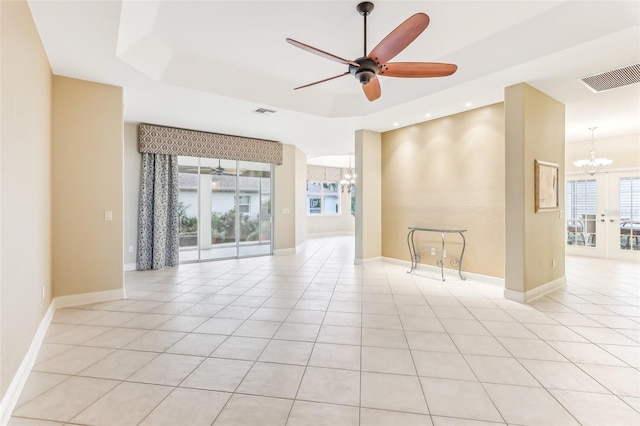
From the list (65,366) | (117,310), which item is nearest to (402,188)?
(117,310)

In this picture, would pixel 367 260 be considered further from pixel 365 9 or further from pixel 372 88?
pixel 365 9

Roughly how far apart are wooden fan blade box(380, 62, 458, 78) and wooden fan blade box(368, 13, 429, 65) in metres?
0.15

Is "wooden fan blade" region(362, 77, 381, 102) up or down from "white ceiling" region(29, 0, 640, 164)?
down

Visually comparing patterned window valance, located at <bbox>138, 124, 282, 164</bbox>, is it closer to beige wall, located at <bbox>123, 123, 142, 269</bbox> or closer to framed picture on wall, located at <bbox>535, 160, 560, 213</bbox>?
beige wall, located at <bbox>123, 123, 142, 269</bbox>

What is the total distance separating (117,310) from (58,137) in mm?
2209

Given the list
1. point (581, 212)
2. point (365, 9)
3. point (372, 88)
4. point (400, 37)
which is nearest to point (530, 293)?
point (372, 88)

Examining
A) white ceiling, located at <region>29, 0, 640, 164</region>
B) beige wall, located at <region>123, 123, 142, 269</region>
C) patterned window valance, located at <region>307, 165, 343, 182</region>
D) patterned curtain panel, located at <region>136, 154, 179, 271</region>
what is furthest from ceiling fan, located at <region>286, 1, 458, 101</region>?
patterned window valance, located at <region>307, 165, 343, 182</region>

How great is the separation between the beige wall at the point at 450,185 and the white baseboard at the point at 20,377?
5.44 m

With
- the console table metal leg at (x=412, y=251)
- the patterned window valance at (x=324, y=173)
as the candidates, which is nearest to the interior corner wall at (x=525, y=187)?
the console table metal leg at (x=412, y=251)

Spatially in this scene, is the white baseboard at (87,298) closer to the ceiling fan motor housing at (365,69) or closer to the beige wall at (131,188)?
the beige wall at (131,188)

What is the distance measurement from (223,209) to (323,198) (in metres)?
5.58

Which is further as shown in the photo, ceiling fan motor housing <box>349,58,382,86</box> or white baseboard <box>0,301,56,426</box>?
ceiling fan motor housing <box>349,58,382,86</box>

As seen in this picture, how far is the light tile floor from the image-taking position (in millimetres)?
1820

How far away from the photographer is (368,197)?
20.8 ft
